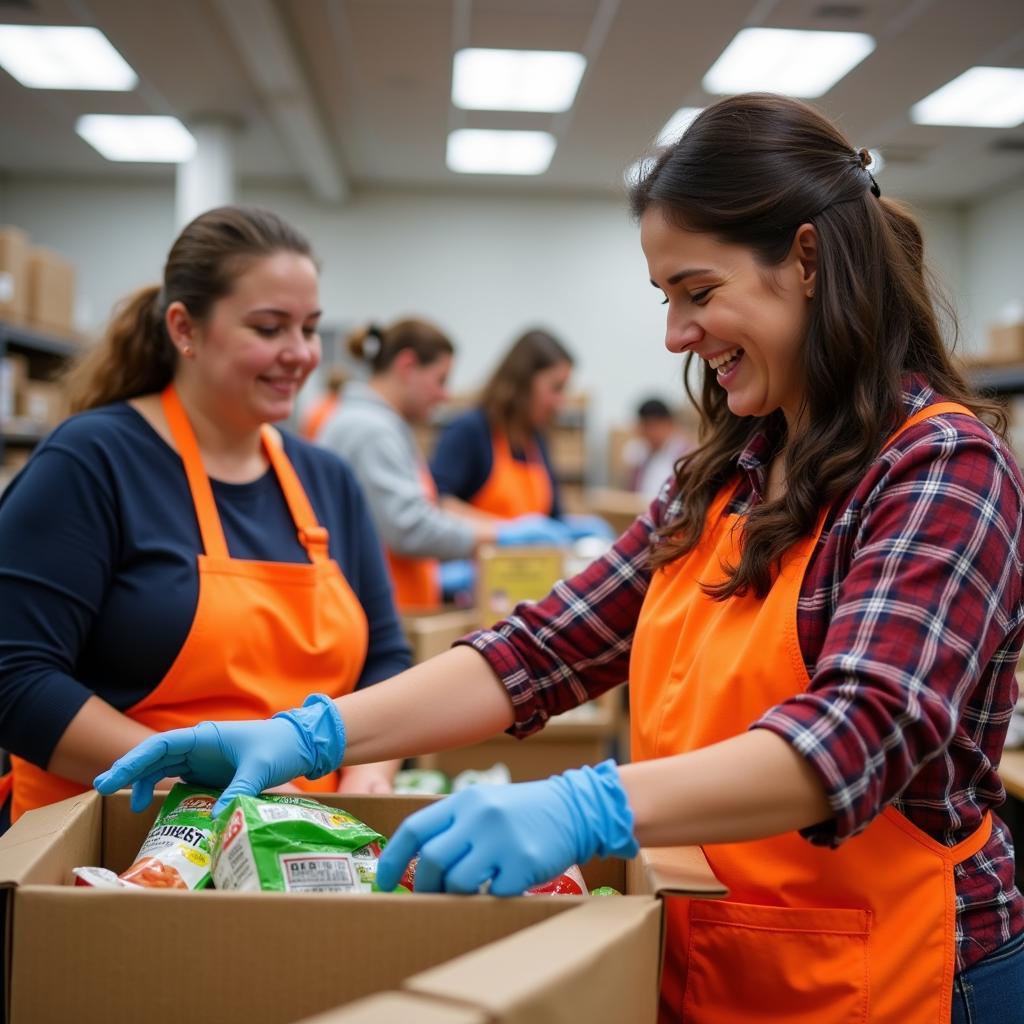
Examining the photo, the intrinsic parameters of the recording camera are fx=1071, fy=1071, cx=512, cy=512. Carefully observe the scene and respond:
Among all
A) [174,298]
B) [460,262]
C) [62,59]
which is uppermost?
[62,59]

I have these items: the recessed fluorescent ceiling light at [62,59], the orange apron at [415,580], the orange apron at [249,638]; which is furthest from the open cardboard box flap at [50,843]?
the recessed fluorescent ceiling light at [62,59]

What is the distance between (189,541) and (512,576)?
4.18 ft

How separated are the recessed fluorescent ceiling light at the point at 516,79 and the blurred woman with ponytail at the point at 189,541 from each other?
4.90m

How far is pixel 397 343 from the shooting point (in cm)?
361

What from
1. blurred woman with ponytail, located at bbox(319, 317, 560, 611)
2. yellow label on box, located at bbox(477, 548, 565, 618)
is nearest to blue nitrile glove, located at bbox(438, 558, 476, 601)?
blurred woman with ponytail, located at bbox(319, 317, 560, 611)

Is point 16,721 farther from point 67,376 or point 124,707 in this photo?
point 67,376

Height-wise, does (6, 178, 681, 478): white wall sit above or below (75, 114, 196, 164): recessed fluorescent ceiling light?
below

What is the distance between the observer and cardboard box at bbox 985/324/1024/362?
5559 mm

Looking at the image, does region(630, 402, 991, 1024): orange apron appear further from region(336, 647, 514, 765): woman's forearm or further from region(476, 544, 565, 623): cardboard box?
region(476, 544, 565, 623): cardboard box

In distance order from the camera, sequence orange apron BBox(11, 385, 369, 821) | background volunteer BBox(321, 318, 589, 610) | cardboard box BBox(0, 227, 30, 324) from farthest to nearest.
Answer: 1. cardboard box BBox(0, 227, 30, 324)
2. background volunteer BBox(321, 318, 589, 610)
3. orange apron BBox(11, 385, 369, 821)

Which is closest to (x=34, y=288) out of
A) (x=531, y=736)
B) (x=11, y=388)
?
(x=11, y=388)

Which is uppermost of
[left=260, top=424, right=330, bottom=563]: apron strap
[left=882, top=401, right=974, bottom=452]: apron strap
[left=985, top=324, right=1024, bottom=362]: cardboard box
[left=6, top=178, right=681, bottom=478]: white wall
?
[left=6, top=178, right=681, bottom=478]: white wall

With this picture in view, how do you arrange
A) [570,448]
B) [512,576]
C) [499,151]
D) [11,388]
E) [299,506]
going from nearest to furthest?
[299,506]
[512,576]
[11,388]
[499,151]
[570,448]

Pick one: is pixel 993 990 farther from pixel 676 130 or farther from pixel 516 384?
pixel 516 384
